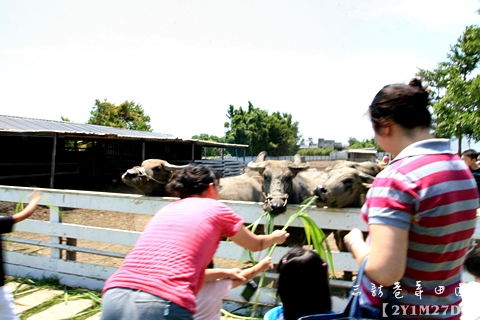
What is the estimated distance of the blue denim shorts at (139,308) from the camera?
167 centimetres

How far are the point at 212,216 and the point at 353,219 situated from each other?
190cm

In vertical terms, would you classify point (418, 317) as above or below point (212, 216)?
below

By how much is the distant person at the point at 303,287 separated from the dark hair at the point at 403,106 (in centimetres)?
76

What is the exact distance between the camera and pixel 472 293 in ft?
6.78

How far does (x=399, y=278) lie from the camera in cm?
132

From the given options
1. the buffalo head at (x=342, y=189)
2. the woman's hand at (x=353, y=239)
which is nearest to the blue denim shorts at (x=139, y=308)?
the woman's hand at (x=353, y=239)

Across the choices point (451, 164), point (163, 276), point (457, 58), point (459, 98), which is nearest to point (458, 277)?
point (451, 164)

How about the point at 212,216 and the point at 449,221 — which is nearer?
the point at 449,221

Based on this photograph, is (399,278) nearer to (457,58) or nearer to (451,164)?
(451,164)

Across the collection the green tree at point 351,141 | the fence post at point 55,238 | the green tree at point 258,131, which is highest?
the green tree at point 351,141

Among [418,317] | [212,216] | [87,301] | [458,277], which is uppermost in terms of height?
[212,216]

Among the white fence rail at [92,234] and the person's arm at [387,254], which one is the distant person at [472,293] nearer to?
the person's arm at [387,254]

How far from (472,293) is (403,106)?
1374mm

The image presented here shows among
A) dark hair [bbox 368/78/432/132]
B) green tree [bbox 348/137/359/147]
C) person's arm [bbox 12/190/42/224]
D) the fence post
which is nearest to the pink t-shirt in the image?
dark hair [bbox 368/78/432/132]
